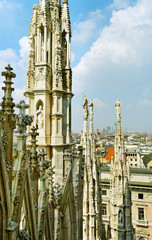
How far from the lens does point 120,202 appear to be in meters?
14.3

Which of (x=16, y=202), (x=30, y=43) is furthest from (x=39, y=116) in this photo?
(x=16, y=202)

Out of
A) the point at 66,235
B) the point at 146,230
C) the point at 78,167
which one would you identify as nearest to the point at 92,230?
the point at 66,235

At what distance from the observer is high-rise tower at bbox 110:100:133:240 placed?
14.2 meters

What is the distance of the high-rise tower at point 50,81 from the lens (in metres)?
6.46

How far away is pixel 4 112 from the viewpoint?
10.3 feet

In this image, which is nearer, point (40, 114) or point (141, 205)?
point (40, 114)

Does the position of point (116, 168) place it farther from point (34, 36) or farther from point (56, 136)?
point (34, 36)

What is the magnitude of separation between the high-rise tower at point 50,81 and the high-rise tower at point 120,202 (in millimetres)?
9317

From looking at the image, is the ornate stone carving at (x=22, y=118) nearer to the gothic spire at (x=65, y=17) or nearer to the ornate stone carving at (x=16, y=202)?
the ornate stone carving at (x=16, y=202)

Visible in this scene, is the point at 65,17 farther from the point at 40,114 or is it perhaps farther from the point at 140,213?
the point at 140,213

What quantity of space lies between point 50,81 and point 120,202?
39.1 feet

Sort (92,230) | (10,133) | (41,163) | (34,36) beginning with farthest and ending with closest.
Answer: (92,230) < (34,36) < (41,163) < (10,133)

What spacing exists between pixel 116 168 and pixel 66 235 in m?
9.21

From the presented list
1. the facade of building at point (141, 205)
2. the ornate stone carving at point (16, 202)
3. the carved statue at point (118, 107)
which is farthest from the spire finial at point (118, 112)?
the facade of building at point (141, 205)
